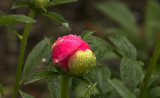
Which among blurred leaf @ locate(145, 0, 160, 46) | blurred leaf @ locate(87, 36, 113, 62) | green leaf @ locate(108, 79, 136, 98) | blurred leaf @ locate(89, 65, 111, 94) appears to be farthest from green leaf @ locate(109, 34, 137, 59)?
blurred leaf @ locate(145, 0, 160, 46)

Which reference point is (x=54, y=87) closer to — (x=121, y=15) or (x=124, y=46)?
(x=124, y=46)

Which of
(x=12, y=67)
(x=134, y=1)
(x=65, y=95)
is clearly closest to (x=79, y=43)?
(x=65, y=95)

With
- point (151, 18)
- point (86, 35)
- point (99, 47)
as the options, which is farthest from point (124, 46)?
point (151, 18)

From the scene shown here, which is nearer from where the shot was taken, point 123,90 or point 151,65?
point 123,90

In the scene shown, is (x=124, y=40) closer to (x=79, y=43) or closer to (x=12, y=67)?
(x=79, y=43)

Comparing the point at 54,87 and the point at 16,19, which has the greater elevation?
the point at 16,19

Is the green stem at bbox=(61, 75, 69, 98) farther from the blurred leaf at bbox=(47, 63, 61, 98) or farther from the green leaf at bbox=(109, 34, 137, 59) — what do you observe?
the green leaf at bbox=(109, 34, 137, 59)

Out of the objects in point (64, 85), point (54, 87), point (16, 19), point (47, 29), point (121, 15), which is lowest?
point (47, 29)

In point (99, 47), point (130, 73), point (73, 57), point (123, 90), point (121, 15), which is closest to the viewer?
point (73, 57)
